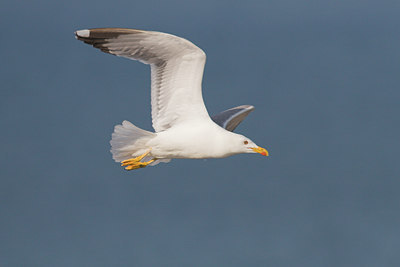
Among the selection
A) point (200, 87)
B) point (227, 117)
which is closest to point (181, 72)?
point (200, 87)

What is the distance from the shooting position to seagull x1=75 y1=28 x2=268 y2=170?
29.9 feet

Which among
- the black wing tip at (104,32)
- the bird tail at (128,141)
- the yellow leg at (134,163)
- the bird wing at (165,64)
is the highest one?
the black wing tip at (104,32)

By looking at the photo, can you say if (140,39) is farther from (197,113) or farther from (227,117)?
(227,117)

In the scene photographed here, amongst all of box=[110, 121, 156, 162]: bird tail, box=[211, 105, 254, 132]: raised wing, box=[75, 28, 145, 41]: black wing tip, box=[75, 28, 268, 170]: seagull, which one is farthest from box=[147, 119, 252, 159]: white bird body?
box=[211, 105, 254, 132]: raised wing

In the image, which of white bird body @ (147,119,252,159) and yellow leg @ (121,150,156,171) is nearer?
white bird body @ (147,119,252,159)

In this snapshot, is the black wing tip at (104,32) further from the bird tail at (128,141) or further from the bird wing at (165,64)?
the bird tail at (128,141)

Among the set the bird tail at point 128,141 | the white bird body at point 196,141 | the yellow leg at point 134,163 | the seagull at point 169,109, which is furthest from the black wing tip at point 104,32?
the yellow leg at point 134,163

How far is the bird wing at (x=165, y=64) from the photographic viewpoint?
9086mm

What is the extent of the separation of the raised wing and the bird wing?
1.71 m

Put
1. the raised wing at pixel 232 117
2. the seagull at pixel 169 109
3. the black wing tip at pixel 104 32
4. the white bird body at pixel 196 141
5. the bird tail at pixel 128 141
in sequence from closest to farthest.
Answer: the black wing tip at pixel 104 32, the seagull at pixel 169 109, the white bird body at pixel 196 141, the bird tail at pixel 128 141, the raised wing at pixel 232 117

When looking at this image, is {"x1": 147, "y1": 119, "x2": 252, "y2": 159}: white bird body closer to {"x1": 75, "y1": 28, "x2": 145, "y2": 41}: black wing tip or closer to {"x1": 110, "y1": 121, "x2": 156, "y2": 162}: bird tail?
{"x1": 110, "y1": 121, "x2": 156, "y2": 162}: bird tail

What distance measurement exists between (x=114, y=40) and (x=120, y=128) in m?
1.26

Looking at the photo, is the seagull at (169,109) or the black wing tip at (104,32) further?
the seagull at (169,109)

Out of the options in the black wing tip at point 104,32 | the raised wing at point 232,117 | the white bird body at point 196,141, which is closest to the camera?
the black wing tip at point 104,32
